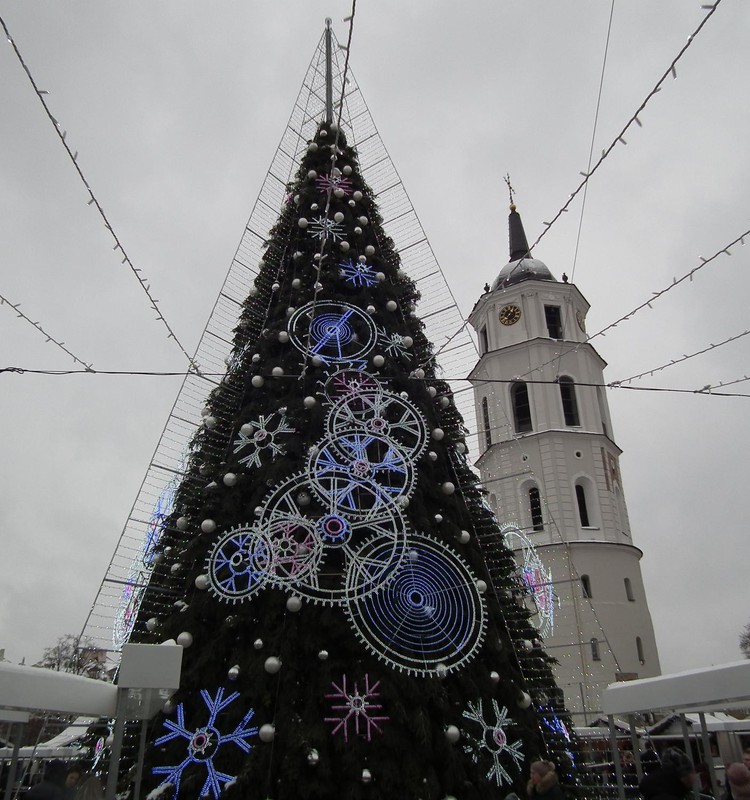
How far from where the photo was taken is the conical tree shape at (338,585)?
4.89 metres

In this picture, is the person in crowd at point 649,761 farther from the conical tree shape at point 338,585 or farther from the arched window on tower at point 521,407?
the arched window on tower at point 521,407

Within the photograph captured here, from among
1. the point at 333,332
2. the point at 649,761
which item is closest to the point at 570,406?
the point at 649,761

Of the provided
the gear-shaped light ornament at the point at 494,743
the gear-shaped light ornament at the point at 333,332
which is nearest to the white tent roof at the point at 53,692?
the gear-shaped light ornament at the point at 494,743

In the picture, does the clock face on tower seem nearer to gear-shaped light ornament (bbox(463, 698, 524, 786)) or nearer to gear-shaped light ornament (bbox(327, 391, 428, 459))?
gear-shaped light ornament (bbox(327, 391, 428, 459))

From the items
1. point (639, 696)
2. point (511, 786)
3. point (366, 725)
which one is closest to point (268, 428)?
point (366, 725)

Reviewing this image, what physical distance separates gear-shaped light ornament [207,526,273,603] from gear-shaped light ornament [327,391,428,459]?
125cm

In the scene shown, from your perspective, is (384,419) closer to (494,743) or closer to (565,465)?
(494,743)

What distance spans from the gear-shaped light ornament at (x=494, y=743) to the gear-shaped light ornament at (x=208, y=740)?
1642 millimetres

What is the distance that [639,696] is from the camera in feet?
19.1

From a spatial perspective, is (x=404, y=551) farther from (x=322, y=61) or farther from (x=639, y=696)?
(x=322, y=61)

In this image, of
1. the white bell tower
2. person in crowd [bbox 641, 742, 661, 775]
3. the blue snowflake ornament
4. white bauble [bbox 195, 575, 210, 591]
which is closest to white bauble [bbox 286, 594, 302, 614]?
white bauble [bbox 195, 575, 210, 591]

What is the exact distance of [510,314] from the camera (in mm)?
30594

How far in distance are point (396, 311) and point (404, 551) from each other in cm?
290

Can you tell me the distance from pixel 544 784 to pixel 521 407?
25.1 meters
